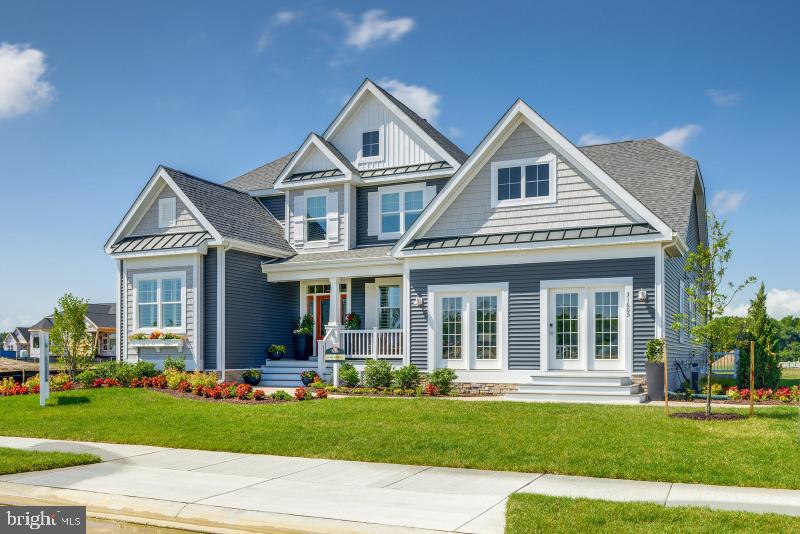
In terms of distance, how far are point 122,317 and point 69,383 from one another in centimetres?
439

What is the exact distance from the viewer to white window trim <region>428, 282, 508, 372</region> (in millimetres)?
19922

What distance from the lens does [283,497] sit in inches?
344

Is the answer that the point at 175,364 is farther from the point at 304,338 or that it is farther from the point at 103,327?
the point at 103,327

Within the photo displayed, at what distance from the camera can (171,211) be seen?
2439 centimetres

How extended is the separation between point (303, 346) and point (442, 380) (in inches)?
291

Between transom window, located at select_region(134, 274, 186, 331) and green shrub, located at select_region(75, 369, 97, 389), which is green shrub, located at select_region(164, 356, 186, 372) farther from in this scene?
green shrub, located at select_region(75, 369, 97, 389)

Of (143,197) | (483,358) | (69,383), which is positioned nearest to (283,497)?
(483,358)

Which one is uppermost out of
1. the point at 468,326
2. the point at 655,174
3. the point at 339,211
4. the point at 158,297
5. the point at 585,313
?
the point at 655,174

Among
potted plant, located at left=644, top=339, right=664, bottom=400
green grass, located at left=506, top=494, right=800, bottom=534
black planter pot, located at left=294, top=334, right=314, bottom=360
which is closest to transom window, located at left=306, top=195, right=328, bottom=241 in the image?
black planter pot, located at left=294, top=334, right=314, bottom=360

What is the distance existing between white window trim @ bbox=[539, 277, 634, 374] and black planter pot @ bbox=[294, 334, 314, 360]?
8.93 metres

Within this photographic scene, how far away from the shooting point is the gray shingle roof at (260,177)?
27703 mm

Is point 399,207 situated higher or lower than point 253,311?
higher

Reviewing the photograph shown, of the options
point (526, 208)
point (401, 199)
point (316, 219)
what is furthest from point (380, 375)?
point (316, 219)

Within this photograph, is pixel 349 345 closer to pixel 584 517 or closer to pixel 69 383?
pixel 69 383
